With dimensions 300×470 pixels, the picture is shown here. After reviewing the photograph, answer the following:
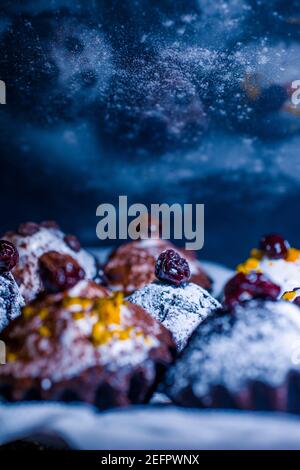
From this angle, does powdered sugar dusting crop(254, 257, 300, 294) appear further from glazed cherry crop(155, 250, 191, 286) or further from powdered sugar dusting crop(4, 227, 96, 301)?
powdered sugar dusting crop(4, 227, 96, 301)

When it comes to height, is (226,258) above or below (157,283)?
above

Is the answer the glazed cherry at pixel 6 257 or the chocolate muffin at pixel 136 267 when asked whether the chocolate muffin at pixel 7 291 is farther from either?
the chocolate muffin at pixel 136 267

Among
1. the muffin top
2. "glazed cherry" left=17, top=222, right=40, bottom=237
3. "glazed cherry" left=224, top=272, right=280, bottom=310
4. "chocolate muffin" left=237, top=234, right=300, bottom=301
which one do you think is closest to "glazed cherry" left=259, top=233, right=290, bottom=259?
"chocolate muffin" left=237, top=234, right=300, bottom=301

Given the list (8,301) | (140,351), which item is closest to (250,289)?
(140,351)
